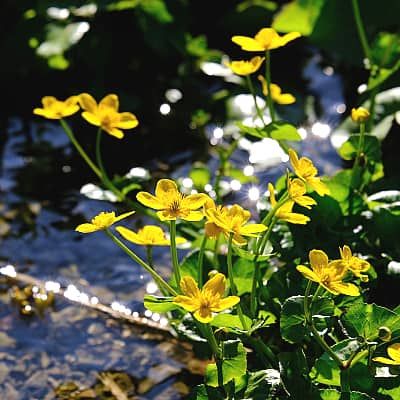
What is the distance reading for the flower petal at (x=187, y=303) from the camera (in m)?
1.33

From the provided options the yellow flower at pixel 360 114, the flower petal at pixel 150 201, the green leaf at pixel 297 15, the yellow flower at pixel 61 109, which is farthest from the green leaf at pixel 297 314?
the green leaf at pixel 297 15

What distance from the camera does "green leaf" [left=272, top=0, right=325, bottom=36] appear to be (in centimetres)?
278

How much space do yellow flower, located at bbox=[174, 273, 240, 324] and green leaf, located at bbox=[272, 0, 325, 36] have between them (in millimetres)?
1587

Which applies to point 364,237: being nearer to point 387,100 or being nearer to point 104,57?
point 387,100

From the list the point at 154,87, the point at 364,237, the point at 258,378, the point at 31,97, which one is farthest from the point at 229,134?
the point at 258,378

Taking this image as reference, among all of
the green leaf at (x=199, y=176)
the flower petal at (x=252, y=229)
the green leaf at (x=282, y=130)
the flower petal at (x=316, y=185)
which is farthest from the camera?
the green leaf at (x=199, y=176)

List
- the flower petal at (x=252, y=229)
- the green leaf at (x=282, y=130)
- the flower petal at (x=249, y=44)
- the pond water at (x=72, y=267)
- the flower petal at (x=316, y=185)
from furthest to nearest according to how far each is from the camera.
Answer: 1. the pond water at (x=72, y=267)
2. the green leaf at (x=282, y=130)
3. the flower petal at (x=249, y=44)
4. the flower petal at (x=316, y=185)
5. the flower petal at (x=252, y=229)

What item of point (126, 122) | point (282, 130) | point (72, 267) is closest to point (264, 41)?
point (282, 130)

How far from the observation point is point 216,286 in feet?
4.48

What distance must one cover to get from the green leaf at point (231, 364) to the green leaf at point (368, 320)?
0.62 ft

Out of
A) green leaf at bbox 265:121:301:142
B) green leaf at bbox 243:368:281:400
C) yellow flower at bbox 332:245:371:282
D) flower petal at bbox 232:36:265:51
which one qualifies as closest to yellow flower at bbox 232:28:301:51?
flower petal at bbox 232:36:265:51

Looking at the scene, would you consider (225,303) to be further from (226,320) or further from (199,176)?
(199,176)

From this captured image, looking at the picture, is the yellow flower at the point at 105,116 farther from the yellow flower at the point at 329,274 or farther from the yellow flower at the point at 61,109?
the yellow flower at the point at 329,274

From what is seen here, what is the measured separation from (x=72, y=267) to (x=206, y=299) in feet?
3.30
